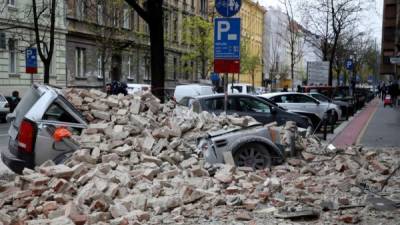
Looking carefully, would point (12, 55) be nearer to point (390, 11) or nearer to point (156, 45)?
point (156, 45)

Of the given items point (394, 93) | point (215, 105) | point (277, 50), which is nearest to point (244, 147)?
point (215, 105)

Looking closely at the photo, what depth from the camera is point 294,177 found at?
330 inches

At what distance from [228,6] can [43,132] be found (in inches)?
175

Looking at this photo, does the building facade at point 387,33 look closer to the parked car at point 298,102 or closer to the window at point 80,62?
the window at point 80,62

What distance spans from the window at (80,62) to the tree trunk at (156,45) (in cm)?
2552

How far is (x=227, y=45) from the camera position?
10.9 meters

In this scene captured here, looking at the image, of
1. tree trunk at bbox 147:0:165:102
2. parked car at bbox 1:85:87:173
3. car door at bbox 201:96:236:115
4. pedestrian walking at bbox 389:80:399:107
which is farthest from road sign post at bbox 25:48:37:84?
pedestrian walking at bbox 389:80:399:107

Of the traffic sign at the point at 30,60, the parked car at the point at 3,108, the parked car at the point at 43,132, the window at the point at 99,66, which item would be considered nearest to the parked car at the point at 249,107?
the parked car at the point at 43,132

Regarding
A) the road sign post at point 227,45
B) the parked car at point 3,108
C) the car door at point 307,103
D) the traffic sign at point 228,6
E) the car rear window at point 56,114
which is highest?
the traffic sign at point 228,6

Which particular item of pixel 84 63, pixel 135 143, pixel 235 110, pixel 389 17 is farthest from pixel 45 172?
pixel 389 17

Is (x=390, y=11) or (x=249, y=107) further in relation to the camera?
(x=390, y=11)

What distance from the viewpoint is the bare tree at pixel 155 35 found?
15242 mm

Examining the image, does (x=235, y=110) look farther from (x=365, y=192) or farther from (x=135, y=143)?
(x=365, y=192)

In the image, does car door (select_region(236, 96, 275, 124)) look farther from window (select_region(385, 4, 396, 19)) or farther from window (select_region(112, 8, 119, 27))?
window (select_region(385, 4, 396, 19))
